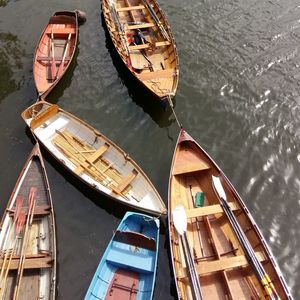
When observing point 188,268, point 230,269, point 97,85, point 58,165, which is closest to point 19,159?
point 58,165

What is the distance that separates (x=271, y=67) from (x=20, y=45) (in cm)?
1438

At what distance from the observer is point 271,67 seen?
1855 cm

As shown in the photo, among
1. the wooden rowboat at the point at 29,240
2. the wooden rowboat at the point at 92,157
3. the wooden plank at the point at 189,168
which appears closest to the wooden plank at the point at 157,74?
the wooden rowboat at the point at 92,157

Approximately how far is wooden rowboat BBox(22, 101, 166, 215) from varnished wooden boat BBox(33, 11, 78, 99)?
5.22ft

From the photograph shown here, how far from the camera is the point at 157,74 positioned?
660 inches

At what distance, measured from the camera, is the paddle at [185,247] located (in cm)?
1053

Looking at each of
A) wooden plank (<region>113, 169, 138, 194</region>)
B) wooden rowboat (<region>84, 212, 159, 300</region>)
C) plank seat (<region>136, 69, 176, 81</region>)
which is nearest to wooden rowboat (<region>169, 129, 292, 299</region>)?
wooden rowboat (<region>84, 212, 159, 300</region>)

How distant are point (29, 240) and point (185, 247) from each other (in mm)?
5612

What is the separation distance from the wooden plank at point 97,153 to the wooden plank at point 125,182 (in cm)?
165

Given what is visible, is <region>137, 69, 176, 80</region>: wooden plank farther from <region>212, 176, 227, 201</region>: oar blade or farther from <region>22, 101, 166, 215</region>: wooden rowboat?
<region>212, 176, 227, 201</region>: oar blade

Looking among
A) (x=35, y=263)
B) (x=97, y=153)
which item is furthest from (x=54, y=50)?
(x=35, y=263)

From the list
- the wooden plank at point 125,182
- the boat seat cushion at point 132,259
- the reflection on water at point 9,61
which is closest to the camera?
the boat seat cushion at point 132,259

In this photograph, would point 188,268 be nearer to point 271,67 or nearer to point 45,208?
point 45,208

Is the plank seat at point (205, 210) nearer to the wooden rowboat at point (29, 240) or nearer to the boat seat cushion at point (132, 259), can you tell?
the boat seat cushion at point (132, 259)
